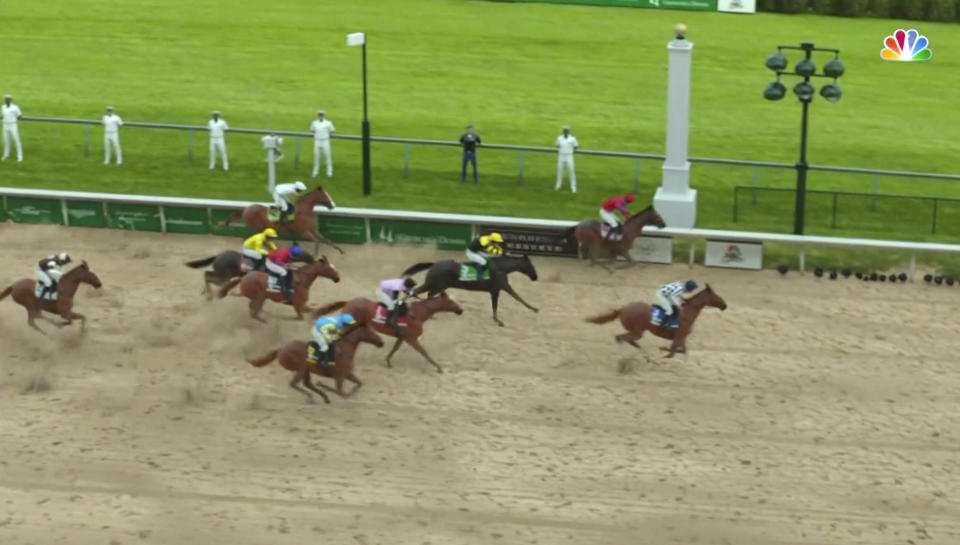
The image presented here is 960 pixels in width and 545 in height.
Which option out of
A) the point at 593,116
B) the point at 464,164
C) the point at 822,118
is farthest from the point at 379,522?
the point at 822,118

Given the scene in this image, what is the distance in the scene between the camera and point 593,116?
3212 cm

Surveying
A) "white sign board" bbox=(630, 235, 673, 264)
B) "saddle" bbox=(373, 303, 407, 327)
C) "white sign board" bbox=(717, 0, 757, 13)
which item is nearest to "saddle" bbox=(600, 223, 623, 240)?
"white sign board" bbox=(630, 235, 673, 264)

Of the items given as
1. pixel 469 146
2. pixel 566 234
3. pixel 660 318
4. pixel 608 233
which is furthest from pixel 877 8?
pixel 660 318

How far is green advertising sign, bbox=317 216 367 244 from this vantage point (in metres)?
25.0

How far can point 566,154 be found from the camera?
89.6ft

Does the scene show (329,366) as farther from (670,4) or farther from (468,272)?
(670,4)

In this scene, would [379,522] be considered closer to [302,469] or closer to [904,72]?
[302,469]

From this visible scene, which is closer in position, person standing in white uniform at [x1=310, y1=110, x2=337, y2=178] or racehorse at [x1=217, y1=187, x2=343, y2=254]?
racehorse at [x1=217, y1=187, x2=343, y2=254]

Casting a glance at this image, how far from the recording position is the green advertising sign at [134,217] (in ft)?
83.3

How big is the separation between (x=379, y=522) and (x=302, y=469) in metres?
1.50

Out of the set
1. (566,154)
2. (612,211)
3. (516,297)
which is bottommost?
(516,297)

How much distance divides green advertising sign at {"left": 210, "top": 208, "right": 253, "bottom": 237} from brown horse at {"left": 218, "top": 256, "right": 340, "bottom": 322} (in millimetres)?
3912

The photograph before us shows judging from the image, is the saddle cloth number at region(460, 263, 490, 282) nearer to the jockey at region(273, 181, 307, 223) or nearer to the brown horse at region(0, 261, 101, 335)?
the jockey at region(273, 181, 307, 223)

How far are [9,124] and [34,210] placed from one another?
135 inches
